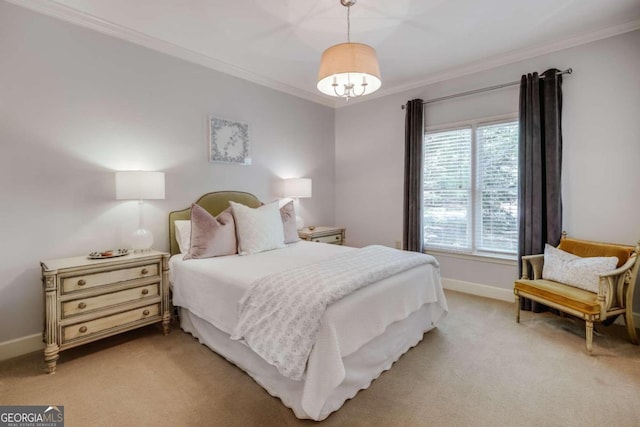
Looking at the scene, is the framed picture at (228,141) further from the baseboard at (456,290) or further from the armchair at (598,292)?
the armchair at (598,292)

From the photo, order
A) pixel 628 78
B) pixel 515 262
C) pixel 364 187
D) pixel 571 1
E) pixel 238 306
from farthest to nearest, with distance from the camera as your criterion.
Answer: pixel 364 187, pixel 515 262, pixel 628 78, pixel 571 1, pixel 238 306

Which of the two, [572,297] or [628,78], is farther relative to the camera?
[628,78]

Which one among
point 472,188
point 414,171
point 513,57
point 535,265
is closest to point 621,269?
point 535,265

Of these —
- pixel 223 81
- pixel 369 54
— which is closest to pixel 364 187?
pixel 223 81

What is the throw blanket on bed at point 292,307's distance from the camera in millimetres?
1689

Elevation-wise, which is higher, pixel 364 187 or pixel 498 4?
pixel 498 4

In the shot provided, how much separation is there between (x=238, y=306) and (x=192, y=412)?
2.08 ft

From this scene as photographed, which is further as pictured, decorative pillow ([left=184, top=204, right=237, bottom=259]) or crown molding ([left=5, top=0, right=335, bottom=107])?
decorative pillow ([left=184, top=204, right=237, bottom=259])

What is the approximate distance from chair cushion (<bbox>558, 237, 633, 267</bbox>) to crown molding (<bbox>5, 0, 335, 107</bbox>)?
149 inches

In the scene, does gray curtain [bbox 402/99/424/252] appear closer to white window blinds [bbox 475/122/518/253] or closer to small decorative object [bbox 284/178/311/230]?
white window blinds [bbox 475/122/518/253]

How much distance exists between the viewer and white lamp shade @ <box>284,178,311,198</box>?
4105 mm

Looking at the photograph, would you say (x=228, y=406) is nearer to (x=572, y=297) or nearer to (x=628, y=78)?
(x=572, y=297)

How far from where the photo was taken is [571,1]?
8.13ft

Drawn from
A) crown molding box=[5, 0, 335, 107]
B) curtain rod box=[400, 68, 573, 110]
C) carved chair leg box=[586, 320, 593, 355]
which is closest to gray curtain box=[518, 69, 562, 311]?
curtain rod box=[400, 68, 573, 110]
